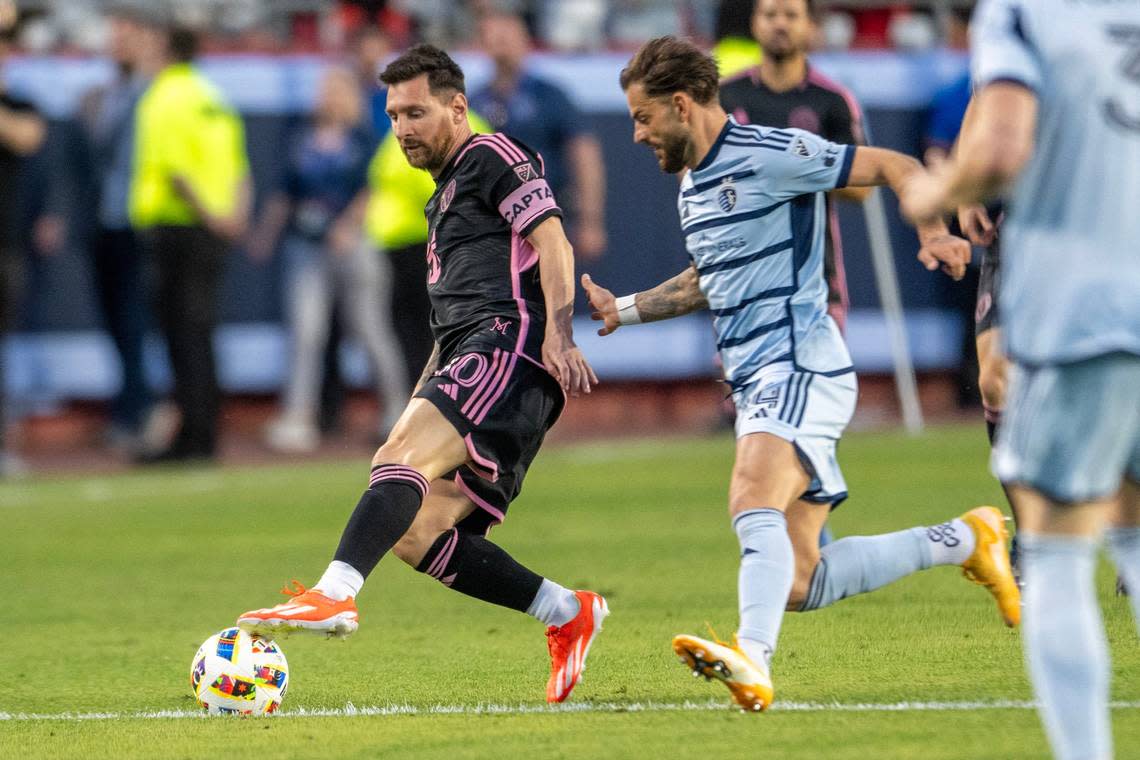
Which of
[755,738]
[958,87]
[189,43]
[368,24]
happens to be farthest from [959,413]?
[755,738]

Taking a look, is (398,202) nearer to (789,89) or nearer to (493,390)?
(789,89)

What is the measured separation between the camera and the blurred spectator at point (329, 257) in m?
14.6

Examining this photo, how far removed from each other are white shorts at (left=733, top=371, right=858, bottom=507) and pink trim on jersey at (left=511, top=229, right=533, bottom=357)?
2.24 ft

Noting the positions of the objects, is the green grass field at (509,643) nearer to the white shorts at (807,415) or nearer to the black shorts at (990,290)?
the white shorts at (807,415)

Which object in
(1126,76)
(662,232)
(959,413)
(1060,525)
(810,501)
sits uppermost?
(1126,76)

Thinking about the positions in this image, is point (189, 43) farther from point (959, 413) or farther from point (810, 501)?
point (810, 501)

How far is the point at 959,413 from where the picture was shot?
1670cm

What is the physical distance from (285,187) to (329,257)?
62cm

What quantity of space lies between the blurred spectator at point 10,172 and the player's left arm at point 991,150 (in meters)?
9.76

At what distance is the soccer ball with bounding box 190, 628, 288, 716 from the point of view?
5637 millimetres

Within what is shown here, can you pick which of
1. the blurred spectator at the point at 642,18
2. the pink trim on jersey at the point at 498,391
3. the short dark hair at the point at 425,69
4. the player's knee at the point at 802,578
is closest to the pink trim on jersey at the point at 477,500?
the pink trim on jersey at the point at 498,391

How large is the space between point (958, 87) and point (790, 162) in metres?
8.07

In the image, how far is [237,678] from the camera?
222 inches

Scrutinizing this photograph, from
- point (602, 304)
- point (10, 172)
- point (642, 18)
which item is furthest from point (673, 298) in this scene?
point (642, 18)
